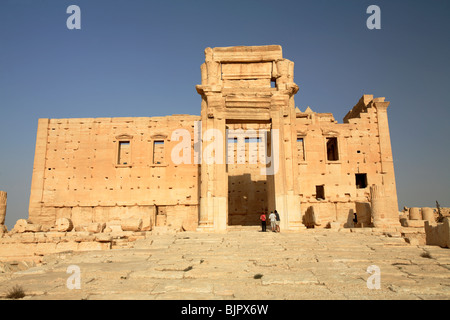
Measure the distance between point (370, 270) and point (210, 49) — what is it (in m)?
13.2

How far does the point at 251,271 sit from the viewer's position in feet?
26.5

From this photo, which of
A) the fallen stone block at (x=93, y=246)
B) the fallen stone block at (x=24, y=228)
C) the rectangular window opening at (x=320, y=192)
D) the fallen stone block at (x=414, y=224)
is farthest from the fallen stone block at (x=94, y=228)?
the fallen stone block at (x=414, y=224)

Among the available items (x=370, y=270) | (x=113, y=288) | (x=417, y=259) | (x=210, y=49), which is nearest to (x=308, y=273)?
(x=370, y=270)

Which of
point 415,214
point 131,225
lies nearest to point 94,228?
point 131,225

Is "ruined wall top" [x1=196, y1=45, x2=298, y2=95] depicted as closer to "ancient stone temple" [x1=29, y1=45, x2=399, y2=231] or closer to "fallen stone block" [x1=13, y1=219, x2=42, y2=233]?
"ancient stone temple" [x1=29, y1=45, x2=399, y2=231]

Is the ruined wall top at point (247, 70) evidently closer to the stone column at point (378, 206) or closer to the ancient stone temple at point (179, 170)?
the ancient stone temple at point (179, 170)

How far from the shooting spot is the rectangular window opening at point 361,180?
23.8 m

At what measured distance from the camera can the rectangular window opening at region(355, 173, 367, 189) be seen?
78.0 ft

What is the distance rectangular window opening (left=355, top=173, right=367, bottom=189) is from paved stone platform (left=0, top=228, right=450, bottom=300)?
12.3m

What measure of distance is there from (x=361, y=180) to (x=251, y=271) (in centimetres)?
1896

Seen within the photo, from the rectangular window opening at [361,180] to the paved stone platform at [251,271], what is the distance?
12.3 m

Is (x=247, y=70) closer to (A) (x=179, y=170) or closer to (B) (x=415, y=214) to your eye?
(A) (x=179, y=170)

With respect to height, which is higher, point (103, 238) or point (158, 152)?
point (158, 152)

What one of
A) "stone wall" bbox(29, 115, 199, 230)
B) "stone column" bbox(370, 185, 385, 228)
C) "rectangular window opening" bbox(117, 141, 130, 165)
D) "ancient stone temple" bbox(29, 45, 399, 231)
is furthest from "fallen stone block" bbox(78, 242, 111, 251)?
"stone column" bbox(370, 185, 385, 228)
